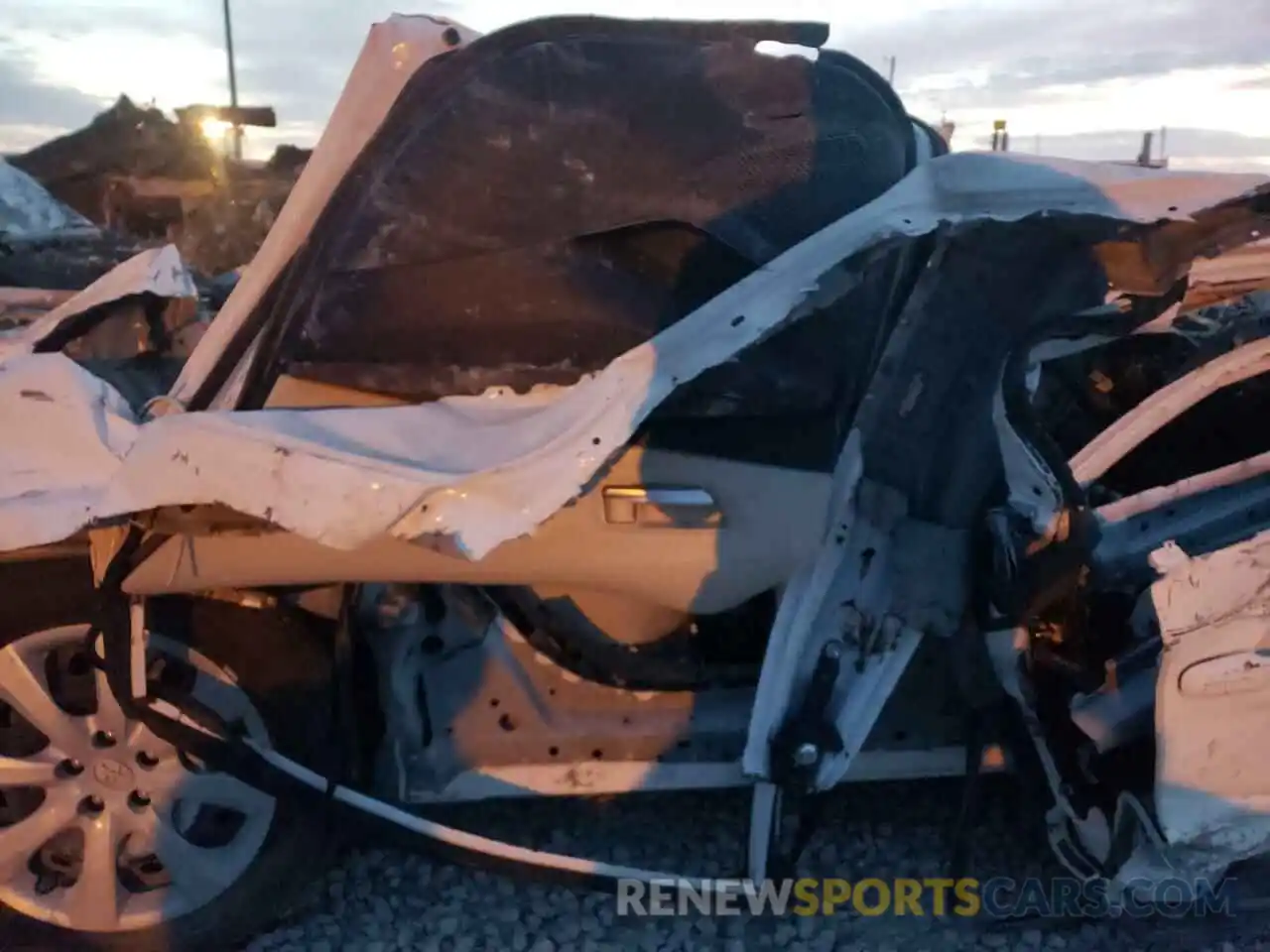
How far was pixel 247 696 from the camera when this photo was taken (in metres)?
2.70

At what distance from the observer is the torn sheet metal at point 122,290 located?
3.28m

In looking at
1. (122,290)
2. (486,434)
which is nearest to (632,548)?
(486,434)

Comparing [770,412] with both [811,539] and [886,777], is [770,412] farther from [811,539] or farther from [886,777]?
[886,777]

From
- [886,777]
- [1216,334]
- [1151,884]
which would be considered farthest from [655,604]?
[1216,334]

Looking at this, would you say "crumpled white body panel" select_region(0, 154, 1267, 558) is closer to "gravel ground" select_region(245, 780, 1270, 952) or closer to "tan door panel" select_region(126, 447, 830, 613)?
"tan door panel" select_region(126, 447, 830, 613)

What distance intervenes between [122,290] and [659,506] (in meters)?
1.94

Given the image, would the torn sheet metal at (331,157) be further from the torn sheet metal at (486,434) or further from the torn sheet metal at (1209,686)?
the torn sheet metal at (1209,686)

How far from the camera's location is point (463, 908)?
298 cm

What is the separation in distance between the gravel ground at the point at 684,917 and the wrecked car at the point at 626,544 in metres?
0.26

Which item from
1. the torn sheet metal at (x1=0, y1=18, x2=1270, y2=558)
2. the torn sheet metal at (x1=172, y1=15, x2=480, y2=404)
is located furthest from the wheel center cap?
the torn sheet metal at (x1=172, y1=15, x2=480, y2=404)

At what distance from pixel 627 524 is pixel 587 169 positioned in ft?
2.71

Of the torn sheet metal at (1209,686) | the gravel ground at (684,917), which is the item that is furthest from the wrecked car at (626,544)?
the gravel ground at (684,917)

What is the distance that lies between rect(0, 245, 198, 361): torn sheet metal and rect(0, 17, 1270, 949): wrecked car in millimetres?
719

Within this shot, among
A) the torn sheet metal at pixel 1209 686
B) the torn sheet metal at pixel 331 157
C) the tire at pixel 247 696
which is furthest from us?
the torn sheet metal at pixel 331 157
